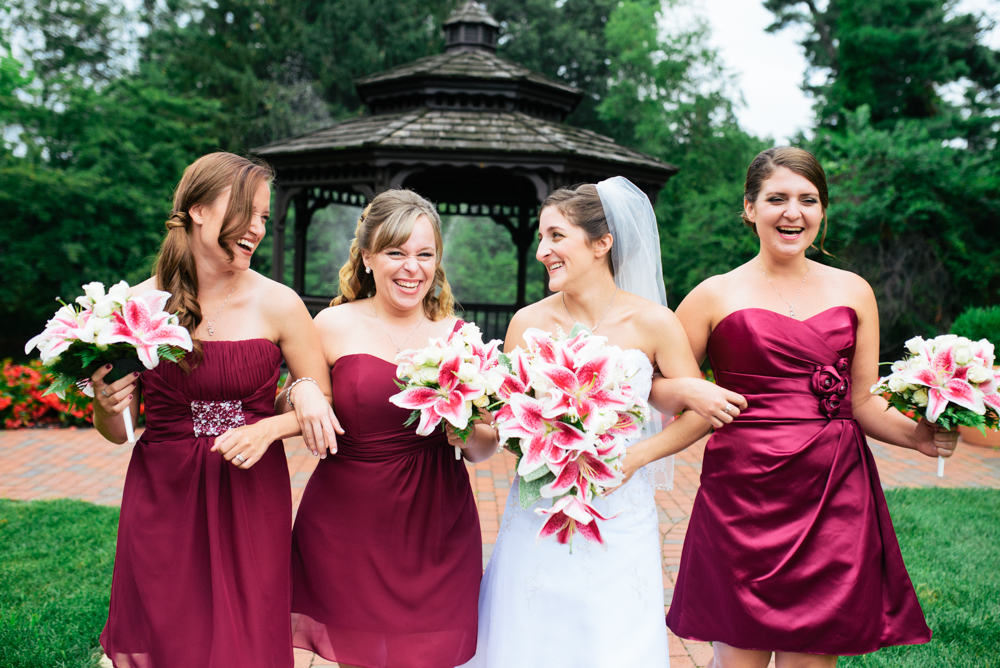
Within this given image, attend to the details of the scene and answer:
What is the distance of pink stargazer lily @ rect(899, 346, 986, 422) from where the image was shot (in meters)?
2.35

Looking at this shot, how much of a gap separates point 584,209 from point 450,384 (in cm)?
92

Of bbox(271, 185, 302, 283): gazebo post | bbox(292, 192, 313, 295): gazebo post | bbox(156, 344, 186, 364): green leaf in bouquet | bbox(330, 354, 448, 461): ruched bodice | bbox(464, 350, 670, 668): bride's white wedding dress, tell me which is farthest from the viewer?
bbox(292, 192, 313, 295): gazebo post

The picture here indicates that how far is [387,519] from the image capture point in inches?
101

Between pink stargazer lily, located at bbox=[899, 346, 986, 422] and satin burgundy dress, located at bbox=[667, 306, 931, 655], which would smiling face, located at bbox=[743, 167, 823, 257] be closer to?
satin burgundy dress, located at bbox=[667, 306, 931, 655]

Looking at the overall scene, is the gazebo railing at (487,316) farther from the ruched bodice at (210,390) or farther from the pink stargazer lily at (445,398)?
the pink stargazer lily at (445,398)

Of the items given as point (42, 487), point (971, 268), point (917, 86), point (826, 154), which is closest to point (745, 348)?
point (42, 487)

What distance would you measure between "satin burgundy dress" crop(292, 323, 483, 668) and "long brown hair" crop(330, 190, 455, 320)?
394mm

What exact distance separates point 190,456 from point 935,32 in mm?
20104

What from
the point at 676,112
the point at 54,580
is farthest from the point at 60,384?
the point at 676,112

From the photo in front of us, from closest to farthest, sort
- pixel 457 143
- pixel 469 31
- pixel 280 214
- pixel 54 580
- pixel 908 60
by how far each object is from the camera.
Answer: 1. pixel 54 580
2. pixel 457 143
3. pixel 280 214
4. pixel 469 31
5. pixel 908 60

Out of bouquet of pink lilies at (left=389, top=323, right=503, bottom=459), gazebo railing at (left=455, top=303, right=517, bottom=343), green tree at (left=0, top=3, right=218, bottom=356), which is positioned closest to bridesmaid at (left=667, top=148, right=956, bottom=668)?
bouquet of pink lilies at (left=389, top=323, right=503, bottom=459)

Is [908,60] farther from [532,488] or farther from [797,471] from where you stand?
[532,488]

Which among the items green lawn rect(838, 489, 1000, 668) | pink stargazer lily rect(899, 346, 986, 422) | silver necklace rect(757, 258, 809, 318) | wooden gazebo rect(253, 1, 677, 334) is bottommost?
green lawn rect(838, 489, 1000, 668)

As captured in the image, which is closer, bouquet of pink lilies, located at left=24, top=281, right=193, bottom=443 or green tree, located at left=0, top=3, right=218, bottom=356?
bouquet of pink lilies, located at left=24, top=281, right=193, bottom=443
